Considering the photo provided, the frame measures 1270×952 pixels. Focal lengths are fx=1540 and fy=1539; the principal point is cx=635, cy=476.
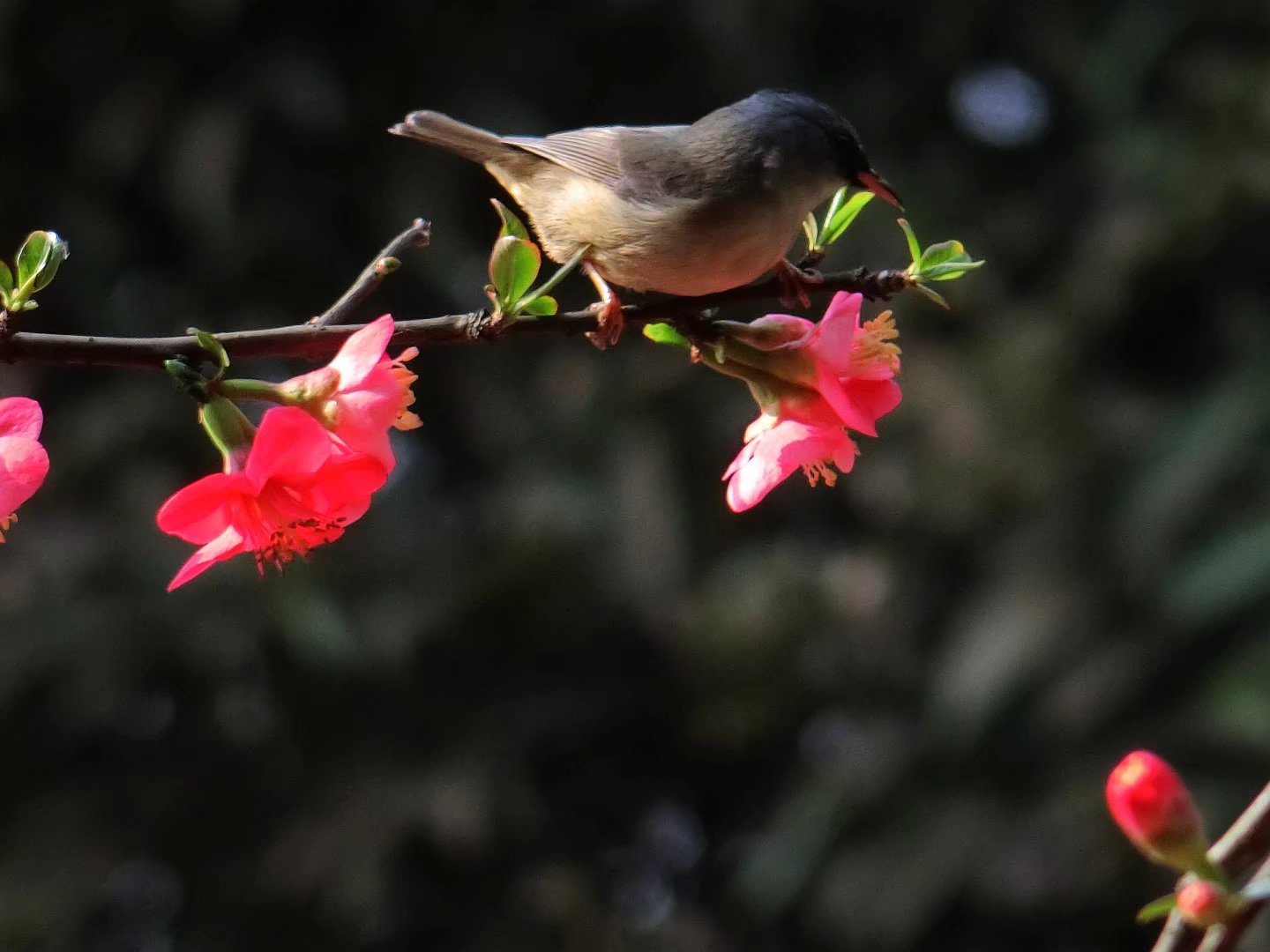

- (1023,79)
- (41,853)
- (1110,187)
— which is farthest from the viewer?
(1023,79)

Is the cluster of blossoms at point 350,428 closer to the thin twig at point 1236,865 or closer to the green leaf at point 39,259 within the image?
the green leaf at point 39,259

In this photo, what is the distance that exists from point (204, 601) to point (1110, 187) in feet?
8.71

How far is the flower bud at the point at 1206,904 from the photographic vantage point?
2.13 feet

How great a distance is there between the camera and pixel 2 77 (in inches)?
151

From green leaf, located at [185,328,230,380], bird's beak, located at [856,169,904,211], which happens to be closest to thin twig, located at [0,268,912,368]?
green leaf, located at [185,328,230,380]

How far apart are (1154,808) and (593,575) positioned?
315 centimetres

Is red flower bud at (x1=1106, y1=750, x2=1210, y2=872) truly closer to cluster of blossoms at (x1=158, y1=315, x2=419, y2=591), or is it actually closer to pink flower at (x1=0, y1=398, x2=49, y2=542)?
cluster of blossoms at (x1=158, y1=315, x2=419, y2=591)

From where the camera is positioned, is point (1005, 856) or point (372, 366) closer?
point (372, 366)

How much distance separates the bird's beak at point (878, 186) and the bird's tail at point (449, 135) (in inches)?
14.7

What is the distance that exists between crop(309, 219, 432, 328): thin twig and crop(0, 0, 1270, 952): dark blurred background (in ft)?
8.80

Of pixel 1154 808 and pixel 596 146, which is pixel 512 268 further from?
pixel 596 146

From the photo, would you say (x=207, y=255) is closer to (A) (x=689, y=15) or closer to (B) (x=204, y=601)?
(B) (x=204, y=601)

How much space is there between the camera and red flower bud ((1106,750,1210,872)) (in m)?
0.81

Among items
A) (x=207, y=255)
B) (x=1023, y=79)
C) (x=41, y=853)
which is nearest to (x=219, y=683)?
(x=41, y=853)
